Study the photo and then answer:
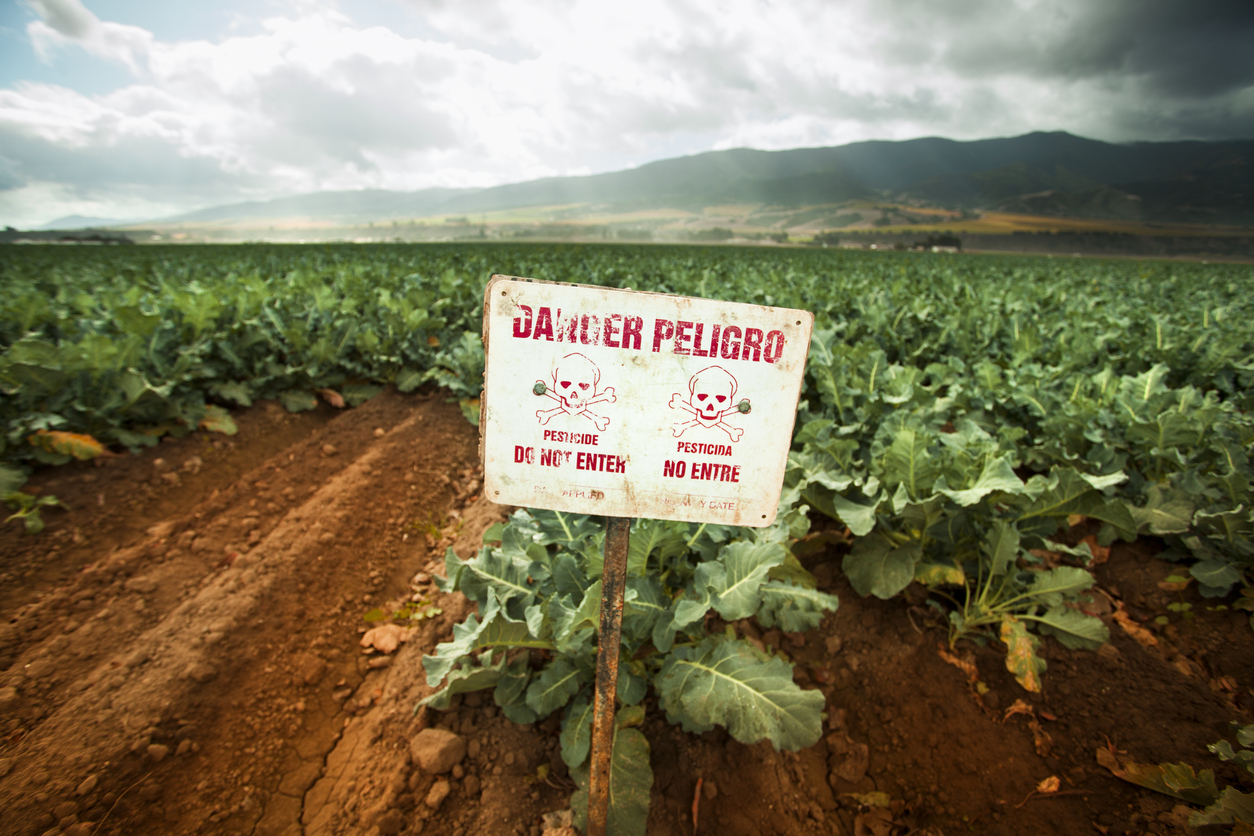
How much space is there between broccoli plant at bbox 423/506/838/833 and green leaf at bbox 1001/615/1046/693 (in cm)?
90

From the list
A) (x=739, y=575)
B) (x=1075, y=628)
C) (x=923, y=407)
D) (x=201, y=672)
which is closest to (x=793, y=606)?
(x=739, y=575)

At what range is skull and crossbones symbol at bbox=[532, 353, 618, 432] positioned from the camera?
131cm

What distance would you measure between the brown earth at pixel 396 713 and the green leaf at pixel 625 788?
0.15 meters

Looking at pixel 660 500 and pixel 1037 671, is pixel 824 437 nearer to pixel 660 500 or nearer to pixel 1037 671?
pixel 1037 671

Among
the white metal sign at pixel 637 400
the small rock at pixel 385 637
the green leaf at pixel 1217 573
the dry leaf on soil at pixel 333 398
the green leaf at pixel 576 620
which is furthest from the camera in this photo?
the dry leaf on soil at pixel 333 398

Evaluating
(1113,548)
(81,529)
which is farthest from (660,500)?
(81,529)

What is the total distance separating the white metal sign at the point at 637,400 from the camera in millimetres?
1273

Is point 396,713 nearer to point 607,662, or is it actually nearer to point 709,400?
point 607,662

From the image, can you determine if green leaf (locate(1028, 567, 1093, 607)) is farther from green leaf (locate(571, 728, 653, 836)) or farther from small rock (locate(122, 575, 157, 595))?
small rock (locate(122, 575, 157, 595))

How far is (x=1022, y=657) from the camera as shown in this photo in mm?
2332

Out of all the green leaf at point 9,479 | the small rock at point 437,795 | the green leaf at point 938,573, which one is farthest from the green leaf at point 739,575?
the green leaf at point 9,479

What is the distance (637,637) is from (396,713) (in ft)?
3.82

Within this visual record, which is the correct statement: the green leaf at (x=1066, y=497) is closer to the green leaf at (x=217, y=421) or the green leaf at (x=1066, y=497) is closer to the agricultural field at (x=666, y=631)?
the agricultural field at (x=666, y=631)

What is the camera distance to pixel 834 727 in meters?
2.26
